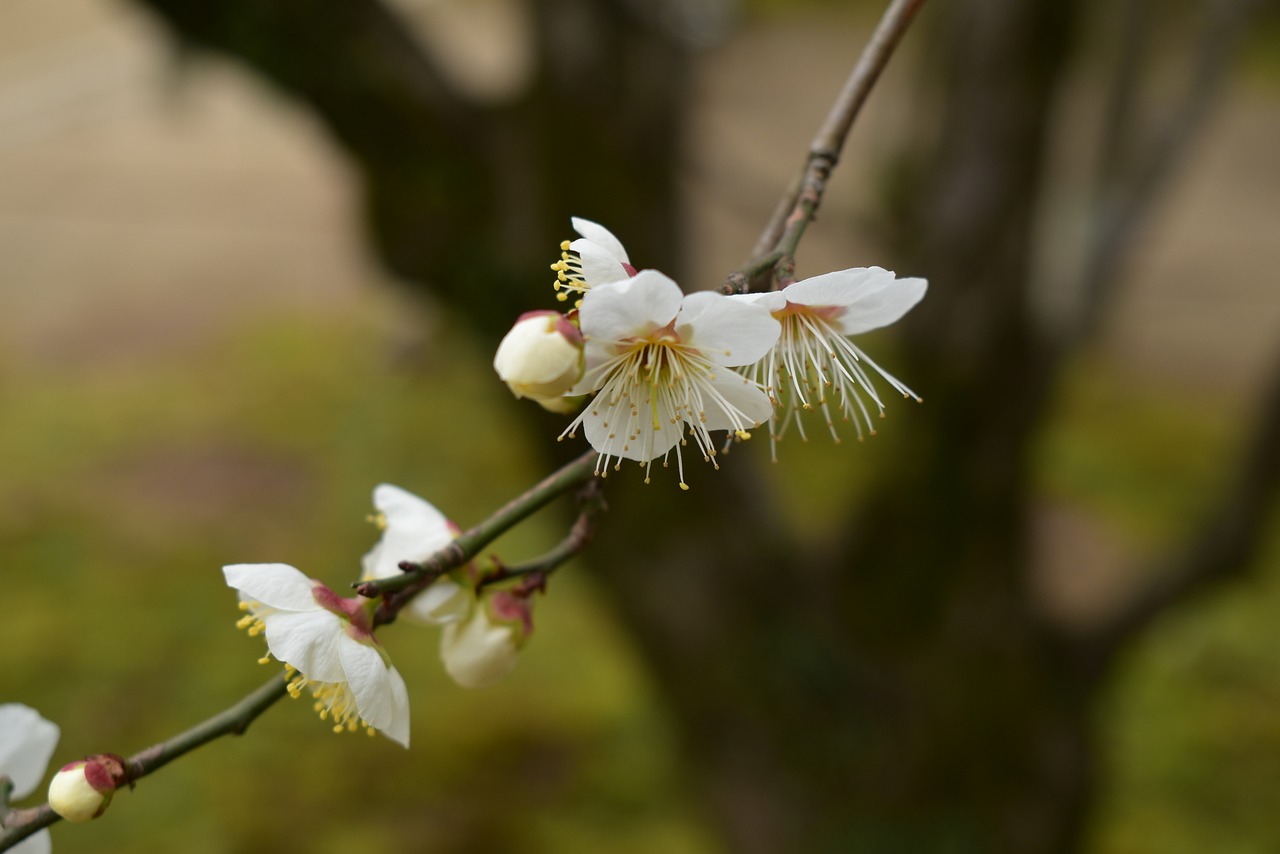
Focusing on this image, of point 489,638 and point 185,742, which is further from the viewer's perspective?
point 489,638

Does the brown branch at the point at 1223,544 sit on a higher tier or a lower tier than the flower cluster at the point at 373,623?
higher

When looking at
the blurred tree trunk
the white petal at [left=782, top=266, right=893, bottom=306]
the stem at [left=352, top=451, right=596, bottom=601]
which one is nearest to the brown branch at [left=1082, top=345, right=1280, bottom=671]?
the blurred tree trunk

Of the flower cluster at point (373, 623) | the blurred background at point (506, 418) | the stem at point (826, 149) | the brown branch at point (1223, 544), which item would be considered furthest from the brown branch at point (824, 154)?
the brown branch at point (1223, 544)

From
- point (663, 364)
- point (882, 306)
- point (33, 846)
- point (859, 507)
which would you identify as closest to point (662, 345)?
point (663, 364)

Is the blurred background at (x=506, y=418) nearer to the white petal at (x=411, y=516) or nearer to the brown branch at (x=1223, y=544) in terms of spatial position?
the brown branch at (x=1223, y=544)

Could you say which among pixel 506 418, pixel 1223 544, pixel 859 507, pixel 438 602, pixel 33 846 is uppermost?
pixel 506 418

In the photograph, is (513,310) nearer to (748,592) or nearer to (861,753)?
(748,592)

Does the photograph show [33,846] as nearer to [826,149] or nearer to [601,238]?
[601,238]

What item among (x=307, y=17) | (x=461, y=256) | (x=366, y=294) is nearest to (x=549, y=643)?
(x=461, y=256)
